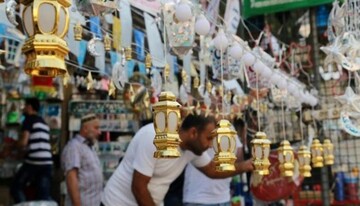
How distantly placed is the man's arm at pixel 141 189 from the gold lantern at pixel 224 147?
58 centimetres

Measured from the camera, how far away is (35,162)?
4355mm

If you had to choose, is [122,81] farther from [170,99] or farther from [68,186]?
[68,186]

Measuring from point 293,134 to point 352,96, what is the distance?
75.7 inches

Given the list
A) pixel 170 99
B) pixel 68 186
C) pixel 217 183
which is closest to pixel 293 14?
pixel 217 183

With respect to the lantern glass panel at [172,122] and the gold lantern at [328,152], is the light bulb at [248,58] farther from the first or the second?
the lantern glass panel at [172,122]

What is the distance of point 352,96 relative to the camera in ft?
10.5

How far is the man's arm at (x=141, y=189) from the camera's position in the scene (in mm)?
2449

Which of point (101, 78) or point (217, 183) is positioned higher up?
point (101, 78)

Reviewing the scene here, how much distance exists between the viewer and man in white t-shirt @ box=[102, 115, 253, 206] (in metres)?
2.47

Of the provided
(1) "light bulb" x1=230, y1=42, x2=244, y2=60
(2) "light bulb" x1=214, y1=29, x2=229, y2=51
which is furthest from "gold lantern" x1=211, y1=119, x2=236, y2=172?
(1) "light bulb" x1=230, y1=42, x2=244, y2=60

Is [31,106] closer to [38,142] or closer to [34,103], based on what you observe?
[34,103]

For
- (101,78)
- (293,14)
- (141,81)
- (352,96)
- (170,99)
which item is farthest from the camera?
(293,14)

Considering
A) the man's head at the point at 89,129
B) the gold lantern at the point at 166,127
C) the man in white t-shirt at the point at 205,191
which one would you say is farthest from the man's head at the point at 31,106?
the gold lantern at the point at 166,127

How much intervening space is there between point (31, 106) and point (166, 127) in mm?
3218
